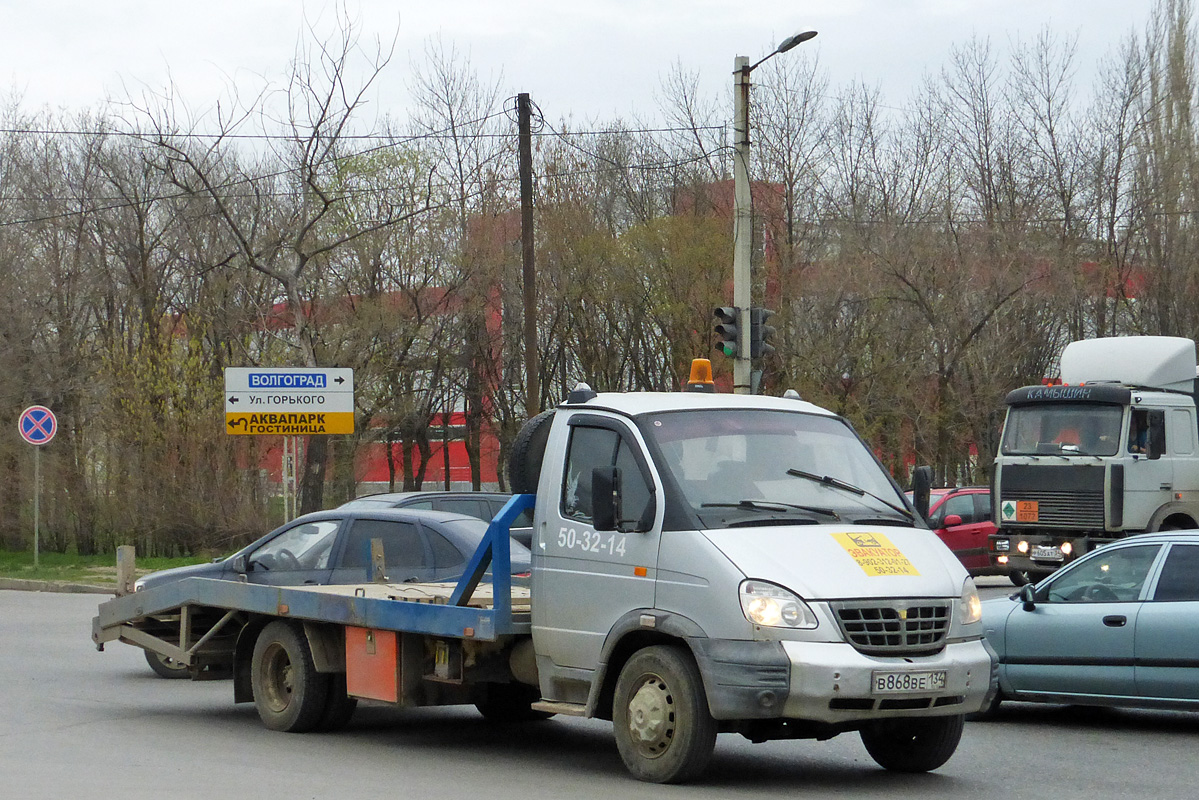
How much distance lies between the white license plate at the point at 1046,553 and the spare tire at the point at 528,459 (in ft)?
45.9

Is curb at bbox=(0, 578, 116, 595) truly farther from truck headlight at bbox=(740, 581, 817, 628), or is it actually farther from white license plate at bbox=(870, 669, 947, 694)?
white license plate at bbox=(870, 669, 947, 694)

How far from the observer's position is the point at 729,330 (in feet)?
66.9

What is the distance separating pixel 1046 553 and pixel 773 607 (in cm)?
1492

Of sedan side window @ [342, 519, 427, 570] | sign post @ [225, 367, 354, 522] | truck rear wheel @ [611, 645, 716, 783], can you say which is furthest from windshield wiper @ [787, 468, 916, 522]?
sign post @ [225, 367, 354, 522]

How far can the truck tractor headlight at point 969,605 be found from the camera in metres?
7.73

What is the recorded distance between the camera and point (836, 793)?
7.72 metres

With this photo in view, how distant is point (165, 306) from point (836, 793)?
1482 inches

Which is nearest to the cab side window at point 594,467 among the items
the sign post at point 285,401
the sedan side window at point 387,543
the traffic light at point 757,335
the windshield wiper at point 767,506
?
the windshield wiper at point 767,506

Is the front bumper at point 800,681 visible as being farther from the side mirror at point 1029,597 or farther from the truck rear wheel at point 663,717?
the side mirror at point 1029,597

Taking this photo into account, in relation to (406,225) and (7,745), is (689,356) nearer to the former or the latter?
(406,225)

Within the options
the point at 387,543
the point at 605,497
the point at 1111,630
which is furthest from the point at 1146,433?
the point at 605,497

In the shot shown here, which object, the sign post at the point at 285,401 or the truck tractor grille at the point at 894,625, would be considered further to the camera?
the sign post at the point at 285,401

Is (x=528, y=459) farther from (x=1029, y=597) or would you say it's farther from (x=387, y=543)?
(x=1029, y=597)

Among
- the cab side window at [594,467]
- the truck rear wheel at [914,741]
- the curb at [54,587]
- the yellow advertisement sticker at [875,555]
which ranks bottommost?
the curb at [54,587]
